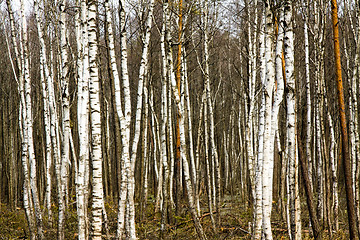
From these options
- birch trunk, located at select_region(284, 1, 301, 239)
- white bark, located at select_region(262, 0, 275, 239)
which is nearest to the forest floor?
birch trunk, located at select_region(284, 1, 301, 239)

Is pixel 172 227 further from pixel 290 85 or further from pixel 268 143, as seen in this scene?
pixel 290 85

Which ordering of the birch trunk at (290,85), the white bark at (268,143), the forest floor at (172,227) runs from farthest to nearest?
the forest floor at (172,227) < the birch trunk at (290,85) < the white bark at (268,143)

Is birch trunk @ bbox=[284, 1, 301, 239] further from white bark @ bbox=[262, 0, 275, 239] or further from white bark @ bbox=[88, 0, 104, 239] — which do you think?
white bark @ bbox=[88, 0, 104, 239]

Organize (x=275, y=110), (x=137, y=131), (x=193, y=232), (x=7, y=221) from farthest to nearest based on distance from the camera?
1. (x=7, y=221)
2. (x=193, y=232)
3. (x=137, y=131)
4. (x=275, y=110)

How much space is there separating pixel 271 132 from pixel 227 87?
1613 cm

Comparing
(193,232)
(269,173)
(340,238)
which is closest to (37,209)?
(193,232)

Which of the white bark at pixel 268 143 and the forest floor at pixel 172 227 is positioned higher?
the white bark at pixel 268 143

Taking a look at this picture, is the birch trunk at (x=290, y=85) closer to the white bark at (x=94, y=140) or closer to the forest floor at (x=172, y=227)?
the forest floor at (x=172, y=227)

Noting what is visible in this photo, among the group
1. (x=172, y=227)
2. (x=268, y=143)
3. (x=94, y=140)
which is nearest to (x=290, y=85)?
(x=268, y=143)

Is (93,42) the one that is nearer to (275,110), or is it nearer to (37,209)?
(275,110)

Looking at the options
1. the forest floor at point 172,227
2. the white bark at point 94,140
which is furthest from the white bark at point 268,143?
the forest floor at point 172,227

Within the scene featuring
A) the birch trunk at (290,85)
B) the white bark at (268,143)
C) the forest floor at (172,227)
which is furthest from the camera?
the forest floor at (172,227)

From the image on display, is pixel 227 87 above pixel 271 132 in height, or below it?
above

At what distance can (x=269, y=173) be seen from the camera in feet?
15.3
